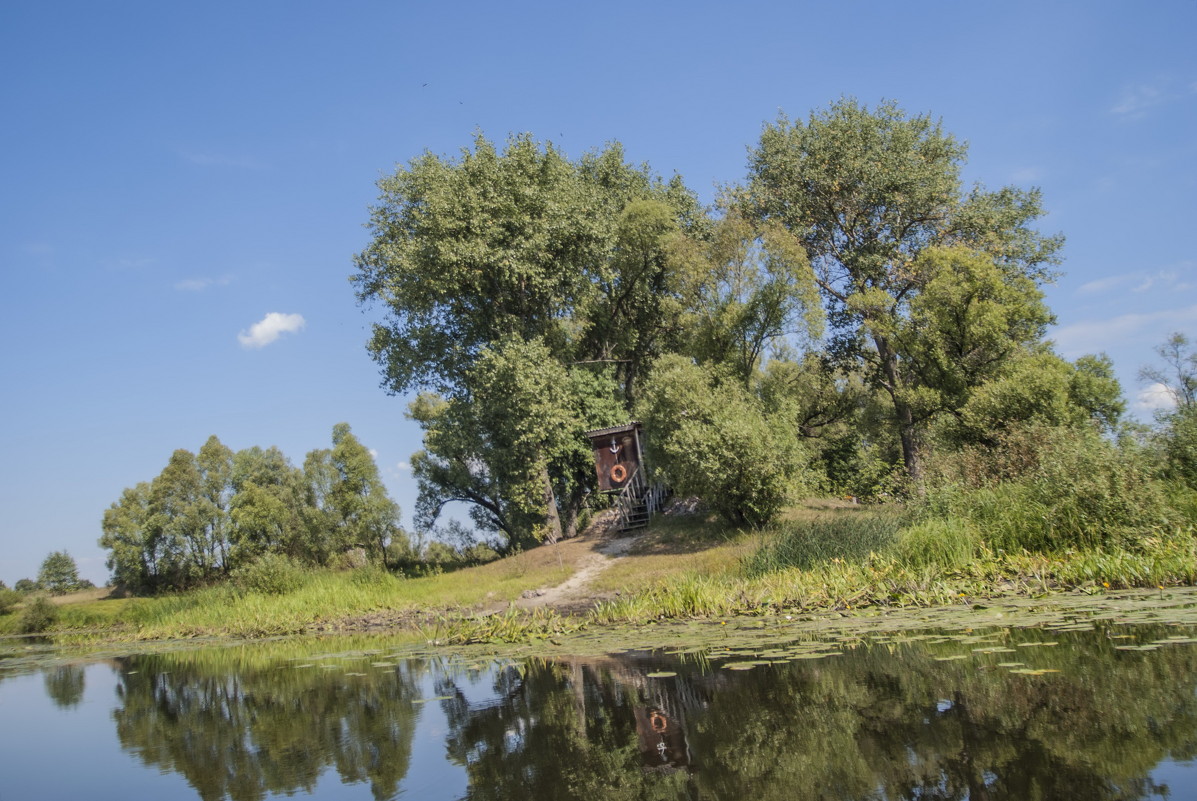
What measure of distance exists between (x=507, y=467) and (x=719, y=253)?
12432mm

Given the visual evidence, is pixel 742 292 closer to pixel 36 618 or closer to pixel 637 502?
pixel 637 502

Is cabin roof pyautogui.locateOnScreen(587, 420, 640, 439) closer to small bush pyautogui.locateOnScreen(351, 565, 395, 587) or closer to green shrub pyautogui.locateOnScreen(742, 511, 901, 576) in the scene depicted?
small bush pyautogui.locateOnScreen(351, 565, 395, 587)

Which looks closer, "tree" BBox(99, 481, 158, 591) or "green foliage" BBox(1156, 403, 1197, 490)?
"green foliage" BBox(1156, 403, 1197, 490)

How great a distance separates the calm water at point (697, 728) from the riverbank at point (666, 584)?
3.02 meters

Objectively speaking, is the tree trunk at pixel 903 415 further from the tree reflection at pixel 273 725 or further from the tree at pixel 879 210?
the tree reflection at pixel 273 725

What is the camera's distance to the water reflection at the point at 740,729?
179 inches

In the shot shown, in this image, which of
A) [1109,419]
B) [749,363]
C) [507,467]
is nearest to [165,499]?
[507,467]

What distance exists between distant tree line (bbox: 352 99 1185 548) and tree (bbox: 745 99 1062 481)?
3.9 inches

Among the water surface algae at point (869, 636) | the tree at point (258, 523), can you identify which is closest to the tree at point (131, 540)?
the tree at point (258, 523)

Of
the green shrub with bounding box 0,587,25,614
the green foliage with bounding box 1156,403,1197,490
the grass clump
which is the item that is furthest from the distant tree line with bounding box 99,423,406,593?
the green foliage with bounding box 1156,403,1197,490

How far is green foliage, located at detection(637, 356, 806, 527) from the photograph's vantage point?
21.8 meters

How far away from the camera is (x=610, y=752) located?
5.68 meters

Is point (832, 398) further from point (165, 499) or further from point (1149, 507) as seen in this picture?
point (165, 499)

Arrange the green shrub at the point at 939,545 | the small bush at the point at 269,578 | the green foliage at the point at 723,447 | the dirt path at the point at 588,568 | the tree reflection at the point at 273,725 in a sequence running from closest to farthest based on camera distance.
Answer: the tree reflection at the point at 273,725 → the green shrub at the point at 939,545 → the dirt path at the point at 588,568 → the green foliage at the point at 723,447 → the small bush at the point at 269,578
